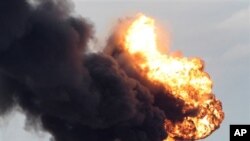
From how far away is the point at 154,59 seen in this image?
129375mm

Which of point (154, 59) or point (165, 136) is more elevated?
point (154, 59)

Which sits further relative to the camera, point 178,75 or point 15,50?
point 178,75

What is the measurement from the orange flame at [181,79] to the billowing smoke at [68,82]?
2.34 metres

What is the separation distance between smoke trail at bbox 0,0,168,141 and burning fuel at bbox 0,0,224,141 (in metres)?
0.14

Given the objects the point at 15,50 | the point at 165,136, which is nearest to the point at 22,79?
the point at 15,50

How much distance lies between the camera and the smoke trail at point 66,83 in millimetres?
118125

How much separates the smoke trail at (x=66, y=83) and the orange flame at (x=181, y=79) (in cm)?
314

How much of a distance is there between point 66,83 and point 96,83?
558cm

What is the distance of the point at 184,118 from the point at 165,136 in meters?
4.93

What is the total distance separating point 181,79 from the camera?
5113 inches

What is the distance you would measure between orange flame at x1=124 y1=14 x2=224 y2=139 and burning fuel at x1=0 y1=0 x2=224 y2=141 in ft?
0.50

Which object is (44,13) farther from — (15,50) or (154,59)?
(154,59)

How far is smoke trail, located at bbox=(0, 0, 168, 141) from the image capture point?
118 meters

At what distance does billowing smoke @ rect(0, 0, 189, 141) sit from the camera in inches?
4656
